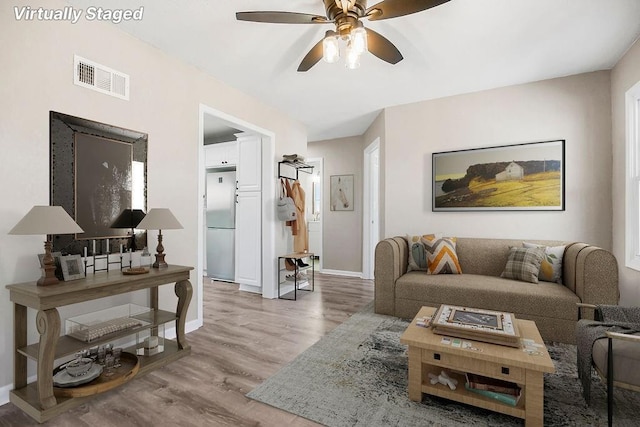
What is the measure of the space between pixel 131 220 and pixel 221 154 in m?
2.91

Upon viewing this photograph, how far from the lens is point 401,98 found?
3.85m

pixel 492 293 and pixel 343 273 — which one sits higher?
pixel 492 293

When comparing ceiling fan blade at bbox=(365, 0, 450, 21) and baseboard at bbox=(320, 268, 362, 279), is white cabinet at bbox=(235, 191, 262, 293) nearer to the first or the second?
baseboard at bbox=(320, 268, 362, 279)

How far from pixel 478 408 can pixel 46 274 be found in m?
2.59

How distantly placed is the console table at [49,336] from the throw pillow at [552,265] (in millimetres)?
3402

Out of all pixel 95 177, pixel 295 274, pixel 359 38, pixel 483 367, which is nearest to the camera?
Answer: pixel 483 367

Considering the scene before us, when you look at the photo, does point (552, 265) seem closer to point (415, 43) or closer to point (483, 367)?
point (483, 367)

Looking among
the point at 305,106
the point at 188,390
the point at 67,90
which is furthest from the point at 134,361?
the point at 305,106

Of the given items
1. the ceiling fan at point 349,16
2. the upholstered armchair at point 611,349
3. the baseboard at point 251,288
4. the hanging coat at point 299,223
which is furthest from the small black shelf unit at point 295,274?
the upholstered armchair at point 611,349

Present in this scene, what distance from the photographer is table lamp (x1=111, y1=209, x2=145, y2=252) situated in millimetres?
2379

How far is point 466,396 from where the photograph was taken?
1659 mm

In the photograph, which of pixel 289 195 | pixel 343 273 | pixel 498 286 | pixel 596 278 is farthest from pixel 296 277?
pixel 596 278

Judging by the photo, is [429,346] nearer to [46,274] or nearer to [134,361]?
[134,361]

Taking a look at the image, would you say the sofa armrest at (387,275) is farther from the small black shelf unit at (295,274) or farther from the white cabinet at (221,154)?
the white cabinet at (221,154)
